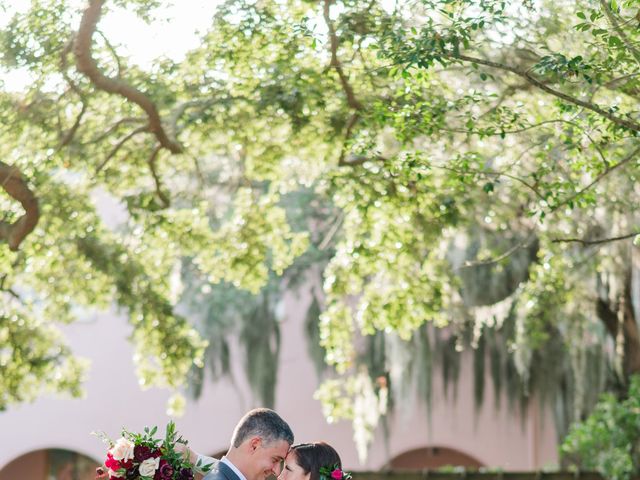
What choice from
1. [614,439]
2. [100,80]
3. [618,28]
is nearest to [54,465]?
[614,439]

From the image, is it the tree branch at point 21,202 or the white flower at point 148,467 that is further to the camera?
the tree branch at point 21,202

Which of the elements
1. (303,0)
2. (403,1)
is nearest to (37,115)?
(303,0)

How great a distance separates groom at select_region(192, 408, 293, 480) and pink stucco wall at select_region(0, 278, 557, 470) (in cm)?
1683

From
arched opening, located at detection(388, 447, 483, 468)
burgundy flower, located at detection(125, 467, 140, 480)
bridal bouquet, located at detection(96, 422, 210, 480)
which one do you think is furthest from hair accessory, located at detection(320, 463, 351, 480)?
arched opening, located at detection(388, 447, 483, 468)

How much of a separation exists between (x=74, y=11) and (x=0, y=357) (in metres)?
4.64

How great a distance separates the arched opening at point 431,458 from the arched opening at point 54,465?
18.9 feet

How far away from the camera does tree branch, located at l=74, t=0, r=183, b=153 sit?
1062 centimetres

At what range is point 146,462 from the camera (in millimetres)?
5621

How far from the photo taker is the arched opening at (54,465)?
23.9m

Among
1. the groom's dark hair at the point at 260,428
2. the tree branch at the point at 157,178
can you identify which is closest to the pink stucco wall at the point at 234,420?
the tree branch at the point at 157,178

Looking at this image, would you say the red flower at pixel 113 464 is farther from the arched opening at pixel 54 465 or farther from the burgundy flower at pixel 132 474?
the arched opening at pixel 54 465

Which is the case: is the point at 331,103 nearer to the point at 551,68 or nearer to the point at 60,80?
the point at 60,80

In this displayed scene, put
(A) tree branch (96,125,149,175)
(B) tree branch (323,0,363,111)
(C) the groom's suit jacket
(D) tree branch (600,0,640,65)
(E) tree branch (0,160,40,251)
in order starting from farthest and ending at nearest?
(A) tree branch (96,125,149,175)
(E) tree branch (0,160,40,251)
(B) tree branch (323,0,363,111)
(D) tree branch (600,0,640,65)
(C) the groom's suit jacket

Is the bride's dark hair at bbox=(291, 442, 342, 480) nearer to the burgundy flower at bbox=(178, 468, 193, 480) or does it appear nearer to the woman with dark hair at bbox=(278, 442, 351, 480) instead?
the woman with dark hair at bbox=(278, 442, 351, 480)
